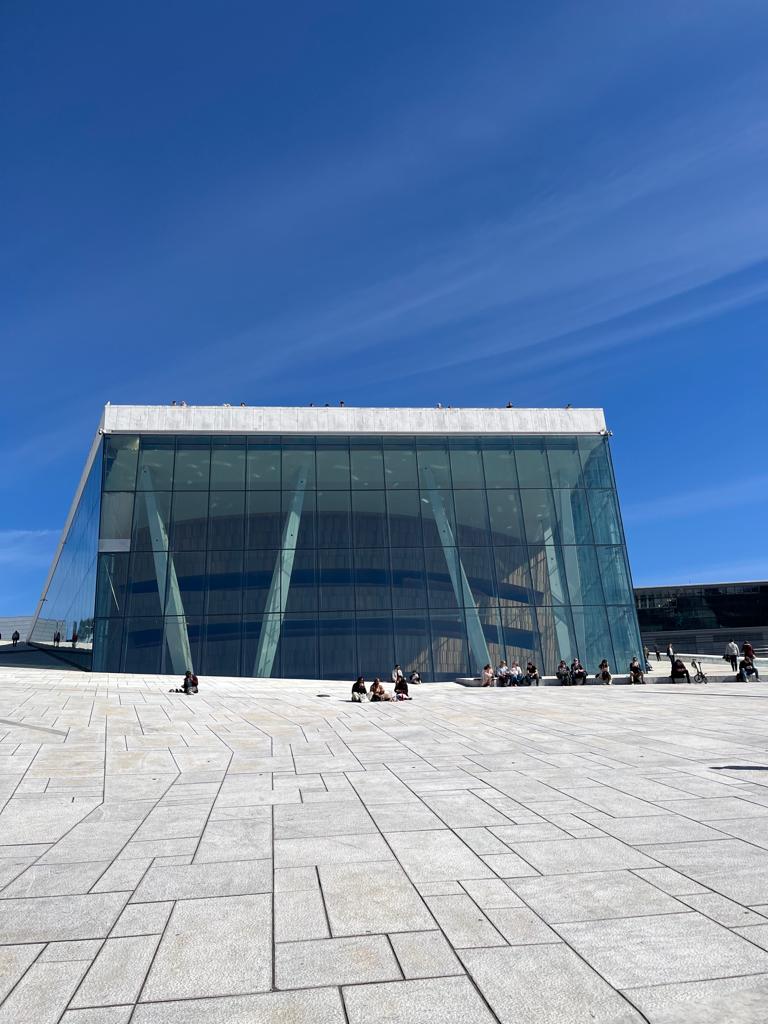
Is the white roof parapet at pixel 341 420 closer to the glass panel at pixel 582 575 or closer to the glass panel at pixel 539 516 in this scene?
the glass panel at pixel 539 516

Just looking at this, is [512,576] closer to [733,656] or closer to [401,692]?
[733,656]

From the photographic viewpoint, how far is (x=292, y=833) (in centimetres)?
642

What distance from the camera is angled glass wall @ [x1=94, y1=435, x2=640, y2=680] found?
3088 cm

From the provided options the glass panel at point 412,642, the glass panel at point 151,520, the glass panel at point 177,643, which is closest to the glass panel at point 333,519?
the glass panel at point 412,642

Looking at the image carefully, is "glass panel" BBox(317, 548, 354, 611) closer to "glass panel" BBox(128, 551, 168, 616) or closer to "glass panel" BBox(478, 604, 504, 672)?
"glass panel" BBox(478, 604, 504, 672)

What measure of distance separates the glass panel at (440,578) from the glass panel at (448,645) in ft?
1.84

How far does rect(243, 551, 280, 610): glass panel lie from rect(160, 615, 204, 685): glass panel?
2443mm

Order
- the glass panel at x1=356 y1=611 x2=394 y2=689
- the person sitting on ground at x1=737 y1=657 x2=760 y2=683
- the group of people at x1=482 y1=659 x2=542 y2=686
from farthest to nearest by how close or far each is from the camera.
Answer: the glass panel at x1=356 y1=611 x2=394 y2=689 → the group of people at x1=482 y1=659 x2=542 y2=686 → the person sitting on ground at x1=737 y1=657 x2=760 y2=683

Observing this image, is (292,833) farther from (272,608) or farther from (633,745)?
(272,608)

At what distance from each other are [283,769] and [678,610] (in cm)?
7059

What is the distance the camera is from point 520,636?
32.4 metres

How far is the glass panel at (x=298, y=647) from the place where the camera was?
99.8 feet

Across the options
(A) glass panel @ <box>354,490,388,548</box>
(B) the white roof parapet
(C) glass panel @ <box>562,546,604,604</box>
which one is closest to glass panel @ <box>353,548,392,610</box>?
(A) glass panel @ <box>354,490,388,548</box>

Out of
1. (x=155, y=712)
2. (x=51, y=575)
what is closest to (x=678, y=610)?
(x=51, y=575)
